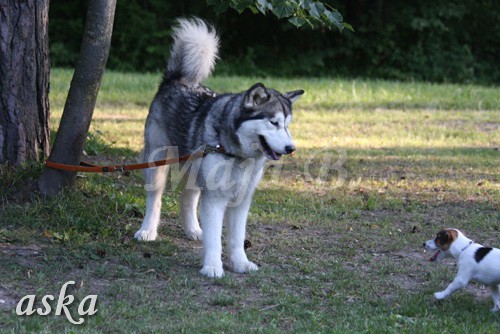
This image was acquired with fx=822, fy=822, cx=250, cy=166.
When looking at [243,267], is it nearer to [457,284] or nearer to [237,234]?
[237,234]

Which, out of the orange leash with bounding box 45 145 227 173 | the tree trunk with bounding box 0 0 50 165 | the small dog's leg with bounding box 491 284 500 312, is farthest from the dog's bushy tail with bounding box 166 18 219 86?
the small dog's leg with bounding box 491 284 500 312

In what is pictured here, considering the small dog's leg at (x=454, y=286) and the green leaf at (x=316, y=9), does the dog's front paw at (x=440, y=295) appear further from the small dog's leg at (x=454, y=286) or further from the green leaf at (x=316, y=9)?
the green leaf at (x=316, y=9)

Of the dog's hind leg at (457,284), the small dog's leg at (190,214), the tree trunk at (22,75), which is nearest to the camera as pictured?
the dog's hind leg at (457,284)

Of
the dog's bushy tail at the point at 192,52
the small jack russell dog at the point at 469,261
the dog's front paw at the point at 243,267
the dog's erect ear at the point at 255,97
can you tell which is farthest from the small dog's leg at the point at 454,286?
the dog's bushy tail at the point at 192,52

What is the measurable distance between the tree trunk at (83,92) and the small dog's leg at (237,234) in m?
1.47

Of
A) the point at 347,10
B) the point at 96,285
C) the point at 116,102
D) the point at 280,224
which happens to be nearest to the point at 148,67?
the point at 347,10

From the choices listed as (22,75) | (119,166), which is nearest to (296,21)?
(119,166)

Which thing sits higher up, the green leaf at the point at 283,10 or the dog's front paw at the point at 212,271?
the green leaf at the point at 283,10

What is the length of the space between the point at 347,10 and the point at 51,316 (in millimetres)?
20673

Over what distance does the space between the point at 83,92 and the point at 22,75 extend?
1.68 ft

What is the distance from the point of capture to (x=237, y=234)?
582 cm

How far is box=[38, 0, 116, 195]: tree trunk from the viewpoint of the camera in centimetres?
637

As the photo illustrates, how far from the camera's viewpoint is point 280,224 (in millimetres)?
7039

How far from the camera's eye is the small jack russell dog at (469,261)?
481cm
